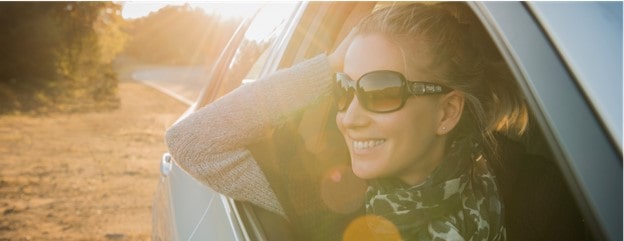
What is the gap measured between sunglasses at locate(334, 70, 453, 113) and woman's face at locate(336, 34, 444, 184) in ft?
0.07

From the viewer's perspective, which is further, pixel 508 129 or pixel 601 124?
pixel 508 129

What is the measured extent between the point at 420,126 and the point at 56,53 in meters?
20.4

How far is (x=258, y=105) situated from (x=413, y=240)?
2.50 ft

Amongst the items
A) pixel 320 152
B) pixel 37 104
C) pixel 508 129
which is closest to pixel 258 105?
pixel 320 152

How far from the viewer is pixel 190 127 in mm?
2008

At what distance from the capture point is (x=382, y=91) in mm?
1634

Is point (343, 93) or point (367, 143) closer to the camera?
point (367, 143)

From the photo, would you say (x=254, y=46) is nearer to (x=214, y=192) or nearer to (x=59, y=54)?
(x=214, y=192)

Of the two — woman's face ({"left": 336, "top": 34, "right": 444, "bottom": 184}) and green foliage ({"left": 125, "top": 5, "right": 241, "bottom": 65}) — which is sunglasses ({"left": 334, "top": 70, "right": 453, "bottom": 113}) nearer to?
woman's face ({"left": 336, "top": 34, "right": 444, "bottom": 184})

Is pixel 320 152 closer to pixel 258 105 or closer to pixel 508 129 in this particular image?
pixel 258 105

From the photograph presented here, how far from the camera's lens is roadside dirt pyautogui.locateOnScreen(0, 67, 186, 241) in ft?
17.7

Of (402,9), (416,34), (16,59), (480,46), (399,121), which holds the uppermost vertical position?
(16,59)

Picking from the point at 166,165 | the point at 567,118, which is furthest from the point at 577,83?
the point at 166,165

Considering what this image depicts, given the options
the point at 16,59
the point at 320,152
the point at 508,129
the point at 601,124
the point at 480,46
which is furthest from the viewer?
the point at 16,59
